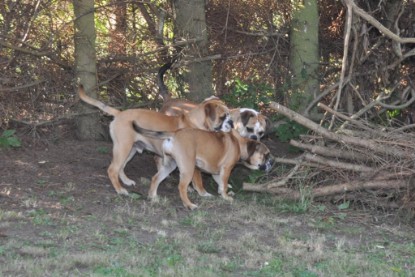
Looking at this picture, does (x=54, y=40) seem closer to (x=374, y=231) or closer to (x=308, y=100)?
(x=308, y=100)

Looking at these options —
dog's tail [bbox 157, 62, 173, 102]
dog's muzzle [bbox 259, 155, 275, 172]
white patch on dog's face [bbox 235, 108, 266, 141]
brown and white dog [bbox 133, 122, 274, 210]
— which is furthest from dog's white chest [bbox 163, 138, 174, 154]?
dog's tail [bbox 157, 62, 173, 102]

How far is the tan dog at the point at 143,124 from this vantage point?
9.97 meters

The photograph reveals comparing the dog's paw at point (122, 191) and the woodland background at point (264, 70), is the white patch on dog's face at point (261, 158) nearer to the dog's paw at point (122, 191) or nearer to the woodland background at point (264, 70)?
the woodland background at point (264, 70)

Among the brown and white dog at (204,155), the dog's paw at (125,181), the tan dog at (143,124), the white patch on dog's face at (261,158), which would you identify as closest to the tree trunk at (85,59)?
the tan dog at (143,124)

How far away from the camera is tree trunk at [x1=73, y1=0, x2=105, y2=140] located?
37.0 ft

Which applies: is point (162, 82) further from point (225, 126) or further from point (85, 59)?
point (225, 126)

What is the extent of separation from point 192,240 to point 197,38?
482 cm

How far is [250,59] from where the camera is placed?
1306 centimetres

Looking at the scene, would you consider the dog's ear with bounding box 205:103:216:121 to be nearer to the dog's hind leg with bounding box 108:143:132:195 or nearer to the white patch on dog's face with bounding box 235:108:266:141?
the white patch on dog's face with bounding box 235:108:266:141

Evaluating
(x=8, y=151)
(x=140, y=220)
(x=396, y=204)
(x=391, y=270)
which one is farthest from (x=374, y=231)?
(x=8, y=151)

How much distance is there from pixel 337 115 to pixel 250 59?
3267mm

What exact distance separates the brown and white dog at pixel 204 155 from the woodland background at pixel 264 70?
447mm

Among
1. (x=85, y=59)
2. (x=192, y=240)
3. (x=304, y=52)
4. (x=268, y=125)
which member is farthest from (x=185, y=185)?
(x=304, y=52)

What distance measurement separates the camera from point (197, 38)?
1211cm
